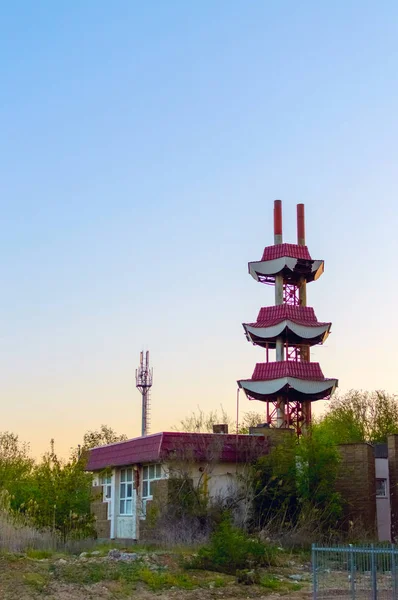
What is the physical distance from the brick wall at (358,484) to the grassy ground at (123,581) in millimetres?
9907

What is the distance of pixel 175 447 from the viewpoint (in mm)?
32719

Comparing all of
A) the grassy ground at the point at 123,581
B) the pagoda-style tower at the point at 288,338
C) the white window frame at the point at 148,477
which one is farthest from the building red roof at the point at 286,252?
the grassy ground at the point at 123,581

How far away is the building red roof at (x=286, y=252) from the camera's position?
5797 centimetres

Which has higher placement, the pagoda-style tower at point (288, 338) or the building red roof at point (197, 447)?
the pagoda-style tower at point (288, 338)

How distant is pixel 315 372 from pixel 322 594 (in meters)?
37.6

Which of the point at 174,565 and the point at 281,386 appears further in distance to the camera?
the point at 281,386

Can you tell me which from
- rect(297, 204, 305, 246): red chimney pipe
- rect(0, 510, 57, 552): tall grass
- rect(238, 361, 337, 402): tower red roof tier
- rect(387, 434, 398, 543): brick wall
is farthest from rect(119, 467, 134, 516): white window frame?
rect(297, 204, 305, 246): red chimney pipe

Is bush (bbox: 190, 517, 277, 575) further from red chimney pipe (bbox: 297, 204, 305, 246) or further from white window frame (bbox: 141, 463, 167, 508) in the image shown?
red chimney pipe (bbox: 297, 204, 305, 246)

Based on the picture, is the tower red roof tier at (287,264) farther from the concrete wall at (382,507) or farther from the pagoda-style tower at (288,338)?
the concrete wall at (382,507)

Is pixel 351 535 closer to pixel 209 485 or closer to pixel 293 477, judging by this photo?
pixel 293 477

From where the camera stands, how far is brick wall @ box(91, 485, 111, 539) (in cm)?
3703

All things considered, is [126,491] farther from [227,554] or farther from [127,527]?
[227,554]

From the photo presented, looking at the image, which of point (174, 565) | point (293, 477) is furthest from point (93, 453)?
point (174, 565)

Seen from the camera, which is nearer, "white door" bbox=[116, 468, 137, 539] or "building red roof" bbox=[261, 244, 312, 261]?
"white door" bbox=[116, 468, 137, 539]
